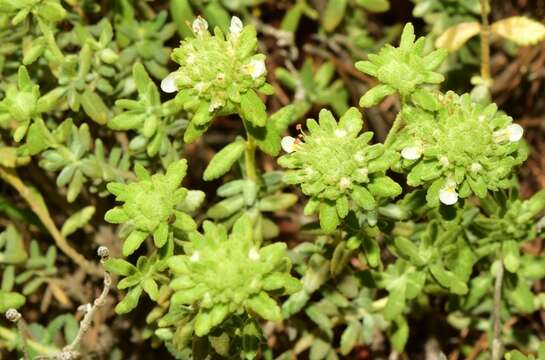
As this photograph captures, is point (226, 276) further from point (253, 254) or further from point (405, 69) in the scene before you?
point (405, 69)

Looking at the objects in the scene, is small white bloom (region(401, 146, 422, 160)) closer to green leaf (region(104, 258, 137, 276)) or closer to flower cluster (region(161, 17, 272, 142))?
flower cluster (region(161, 17, 272, 142))

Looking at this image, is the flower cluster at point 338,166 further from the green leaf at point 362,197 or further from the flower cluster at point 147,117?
the flower cluster at point 147,117

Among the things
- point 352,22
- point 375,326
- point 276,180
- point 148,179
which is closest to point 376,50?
point 352,22

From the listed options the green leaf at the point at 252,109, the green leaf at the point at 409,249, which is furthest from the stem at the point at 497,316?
the green leaf at the point at 252,109

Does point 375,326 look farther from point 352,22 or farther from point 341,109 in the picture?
point 352,22

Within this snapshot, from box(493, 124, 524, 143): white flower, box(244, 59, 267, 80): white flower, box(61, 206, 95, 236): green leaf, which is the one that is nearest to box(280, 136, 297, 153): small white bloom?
box(244, 59, 267, 80): white flower

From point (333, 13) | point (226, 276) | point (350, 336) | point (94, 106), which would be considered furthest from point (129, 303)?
point (333, 13)
